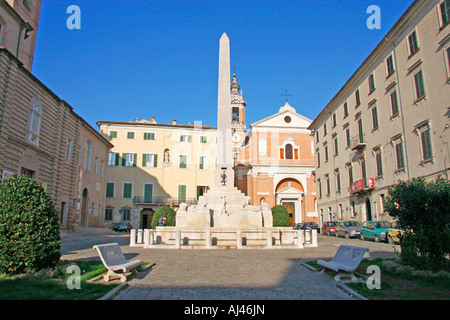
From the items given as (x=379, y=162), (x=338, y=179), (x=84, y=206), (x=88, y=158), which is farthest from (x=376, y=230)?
(x=88, y=158)

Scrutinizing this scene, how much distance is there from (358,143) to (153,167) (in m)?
26.0

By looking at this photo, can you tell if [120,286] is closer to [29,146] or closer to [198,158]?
[29,146]

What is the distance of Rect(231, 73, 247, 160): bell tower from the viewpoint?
57219 mm

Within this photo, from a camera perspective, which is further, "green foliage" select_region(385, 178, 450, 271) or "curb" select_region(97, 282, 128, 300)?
"green foliage" select_region(385, 178, 450, 271)

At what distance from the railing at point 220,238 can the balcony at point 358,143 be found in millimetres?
14095

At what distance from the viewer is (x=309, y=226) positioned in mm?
31797

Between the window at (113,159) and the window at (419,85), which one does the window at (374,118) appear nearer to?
the window at (419,85)

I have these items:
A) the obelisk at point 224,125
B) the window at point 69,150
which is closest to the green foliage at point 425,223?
the obelisk at point 224,125

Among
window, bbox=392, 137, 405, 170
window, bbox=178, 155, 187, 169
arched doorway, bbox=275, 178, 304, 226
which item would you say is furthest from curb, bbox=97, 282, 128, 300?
arched doorway, bbox=275, 178, 304, 226

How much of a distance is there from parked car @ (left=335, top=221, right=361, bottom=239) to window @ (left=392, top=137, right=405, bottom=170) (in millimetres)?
5038

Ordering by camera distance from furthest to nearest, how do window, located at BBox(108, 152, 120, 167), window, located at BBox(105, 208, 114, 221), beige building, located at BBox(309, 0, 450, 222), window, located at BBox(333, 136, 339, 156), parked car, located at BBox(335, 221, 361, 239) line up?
window, located at BBox(108, 152, 120, 167) < window, located at BBox(105, 208, 114, 221) < window, located at BBox(333, 136, 339, 156) < parked car, located at BBox(335, 221, 361, 239) < beige building, located at BBox(309, 0, 450, 222)

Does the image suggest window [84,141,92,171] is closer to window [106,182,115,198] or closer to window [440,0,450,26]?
window [106,182,115,198]

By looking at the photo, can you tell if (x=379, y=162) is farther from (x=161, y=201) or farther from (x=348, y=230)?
(x=161, y=201)
